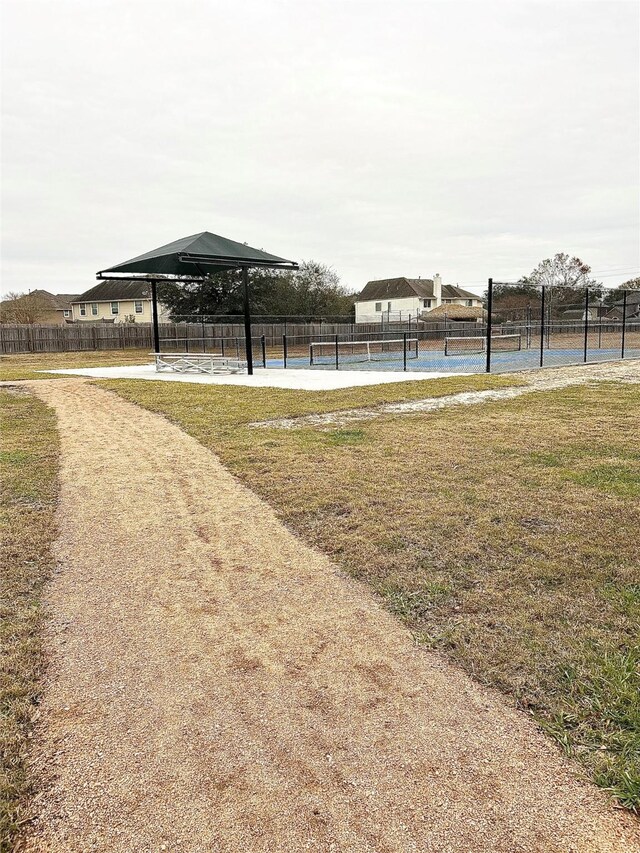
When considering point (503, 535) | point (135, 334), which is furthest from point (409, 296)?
point (503, 535)

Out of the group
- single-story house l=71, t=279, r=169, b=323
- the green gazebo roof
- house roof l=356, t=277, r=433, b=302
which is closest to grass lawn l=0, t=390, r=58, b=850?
the green gazebo roof

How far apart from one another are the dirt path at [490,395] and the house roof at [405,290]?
4393cm

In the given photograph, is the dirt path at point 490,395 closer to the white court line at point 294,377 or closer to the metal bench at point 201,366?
the white court line at point 294,377

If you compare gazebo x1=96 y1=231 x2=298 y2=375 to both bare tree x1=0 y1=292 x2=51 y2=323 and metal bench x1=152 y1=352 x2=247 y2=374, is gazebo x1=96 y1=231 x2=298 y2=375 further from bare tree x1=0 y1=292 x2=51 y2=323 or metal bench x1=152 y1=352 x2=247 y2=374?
bare tree x1=0 y1=292 x2=51 y2=323

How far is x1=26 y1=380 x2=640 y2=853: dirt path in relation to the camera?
155 centimetres

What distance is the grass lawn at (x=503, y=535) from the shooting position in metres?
2.13

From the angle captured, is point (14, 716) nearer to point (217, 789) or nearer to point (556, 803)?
point (217, 789)

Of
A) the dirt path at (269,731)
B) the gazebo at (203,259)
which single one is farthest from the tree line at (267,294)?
the dirt path at (269,731)

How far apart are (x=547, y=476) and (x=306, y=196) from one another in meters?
26.5

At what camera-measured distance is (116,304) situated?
48.2 m

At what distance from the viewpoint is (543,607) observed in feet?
8.82

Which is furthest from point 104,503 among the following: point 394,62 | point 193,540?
point 394,62

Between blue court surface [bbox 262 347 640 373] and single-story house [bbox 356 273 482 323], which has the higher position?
single-story house [bbox 356 273 482 323]

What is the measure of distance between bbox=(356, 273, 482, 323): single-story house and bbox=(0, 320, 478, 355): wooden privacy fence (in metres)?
26.9
